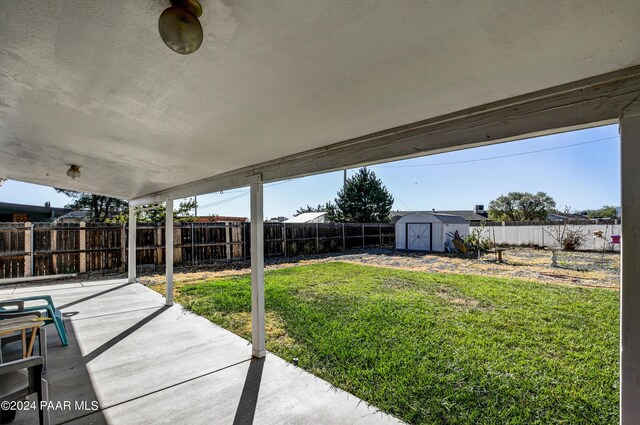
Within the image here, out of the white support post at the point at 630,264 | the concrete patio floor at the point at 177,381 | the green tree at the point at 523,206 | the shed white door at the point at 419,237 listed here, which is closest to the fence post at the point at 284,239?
the shed white door at the point at 419,237

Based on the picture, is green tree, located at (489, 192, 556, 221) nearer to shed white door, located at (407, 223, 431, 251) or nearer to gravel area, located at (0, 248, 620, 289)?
shed white door, located at (407, 223, 431, 251)

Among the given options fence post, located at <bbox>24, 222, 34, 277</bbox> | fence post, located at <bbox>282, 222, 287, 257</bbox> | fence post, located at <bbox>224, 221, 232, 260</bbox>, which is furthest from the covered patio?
fence post, located at <bbox>282, 222, 287, 257</bbox>

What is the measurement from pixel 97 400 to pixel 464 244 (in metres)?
14.8

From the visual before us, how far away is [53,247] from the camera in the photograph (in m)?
8.53

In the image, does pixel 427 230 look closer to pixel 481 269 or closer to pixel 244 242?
pixel 481 269

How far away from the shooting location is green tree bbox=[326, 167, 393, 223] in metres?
22.4

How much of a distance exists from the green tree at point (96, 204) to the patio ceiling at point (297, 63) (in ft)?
59.1

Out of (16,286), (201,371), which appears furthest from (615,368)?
(16,286)

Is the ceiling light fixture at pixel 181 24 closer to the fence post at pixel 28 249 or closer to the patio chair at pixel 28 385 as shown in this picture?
the patio chair at pixel 28 385

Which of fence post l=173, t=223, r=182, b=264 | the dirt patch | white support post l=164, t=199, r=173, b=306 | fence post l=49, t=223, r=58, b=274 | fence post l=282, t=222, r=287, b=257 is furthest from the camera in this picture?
fence post l=282, t=222, r=287, b=257

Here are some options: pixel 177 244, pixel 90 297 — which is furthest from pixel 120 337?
pixel 177 244

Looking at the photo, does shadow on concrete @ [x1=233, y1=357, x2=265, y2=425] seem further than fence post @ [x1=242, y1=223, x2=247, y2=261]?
No

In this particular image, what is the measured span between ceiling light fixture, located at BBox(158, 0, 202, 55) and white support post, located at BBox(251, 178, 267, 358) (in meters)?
2.50

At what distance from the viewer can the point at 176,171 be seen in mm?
4008
